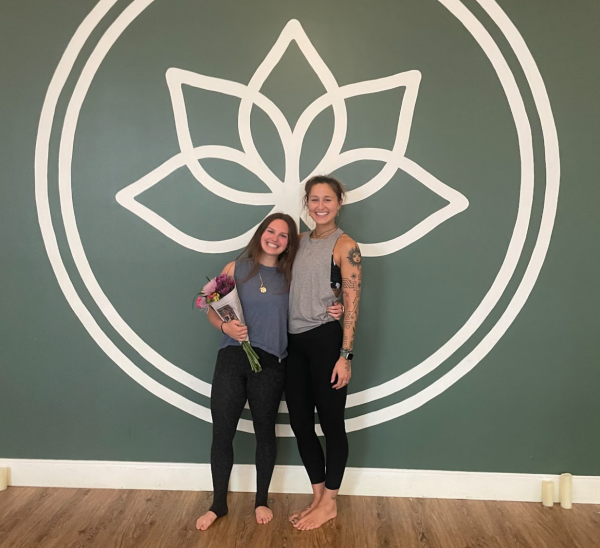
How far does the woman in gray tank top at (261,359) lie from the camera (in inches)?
87.9

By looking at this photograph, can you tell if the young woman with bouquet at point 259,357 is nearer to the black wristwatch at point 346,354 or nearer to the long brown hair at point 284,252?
the long brown hair at point 284,252

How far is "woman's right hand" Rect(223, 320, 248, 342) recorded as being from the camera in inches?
85.0

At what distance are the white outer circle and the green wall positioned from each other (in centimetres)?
1

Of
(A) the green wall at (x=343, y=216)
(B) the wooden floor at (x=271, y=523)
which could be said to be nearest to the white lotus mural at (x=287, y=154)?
(A) the green wall at (x=343, y=216)

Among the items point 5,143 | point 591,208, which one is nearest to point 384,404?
point 591,208

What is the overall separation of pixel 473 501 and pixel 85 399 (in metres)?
2.04

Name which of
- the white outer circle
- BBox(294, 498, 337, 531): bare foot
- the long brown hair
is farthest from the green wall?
BBox(294, 498, 337, 531): bare foot

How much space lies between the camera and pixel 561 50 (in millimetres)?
2344

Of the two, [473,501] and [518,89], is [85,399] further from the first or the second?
[518,89]

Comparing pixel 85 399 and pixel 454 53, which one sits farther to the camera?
pixel 85 399

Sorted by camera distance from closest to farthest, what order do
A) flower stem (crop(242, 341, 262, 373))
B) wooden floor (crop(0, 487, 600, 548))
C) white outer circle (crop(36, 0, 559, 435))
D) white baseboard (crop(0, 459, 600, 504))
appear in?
wooden floor (crop(0, 487, 600, 548))
flower stem (crop(242, 341, 262, 373))
white outer circle (crop(36, 0, 559, 435))
white baseboard (crop(0, 459, 600, 504))

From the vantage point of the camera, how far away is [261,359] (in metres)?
2.24

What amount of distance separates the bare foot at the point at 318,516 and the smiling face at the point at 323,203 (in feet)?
4.25

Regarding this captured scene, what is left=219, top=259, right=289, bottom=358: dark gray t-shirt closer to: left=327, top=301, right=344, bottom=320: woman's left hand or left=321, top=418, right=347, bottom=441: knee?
left=327, top=301, right=344, bottom=320: woman's left hand
